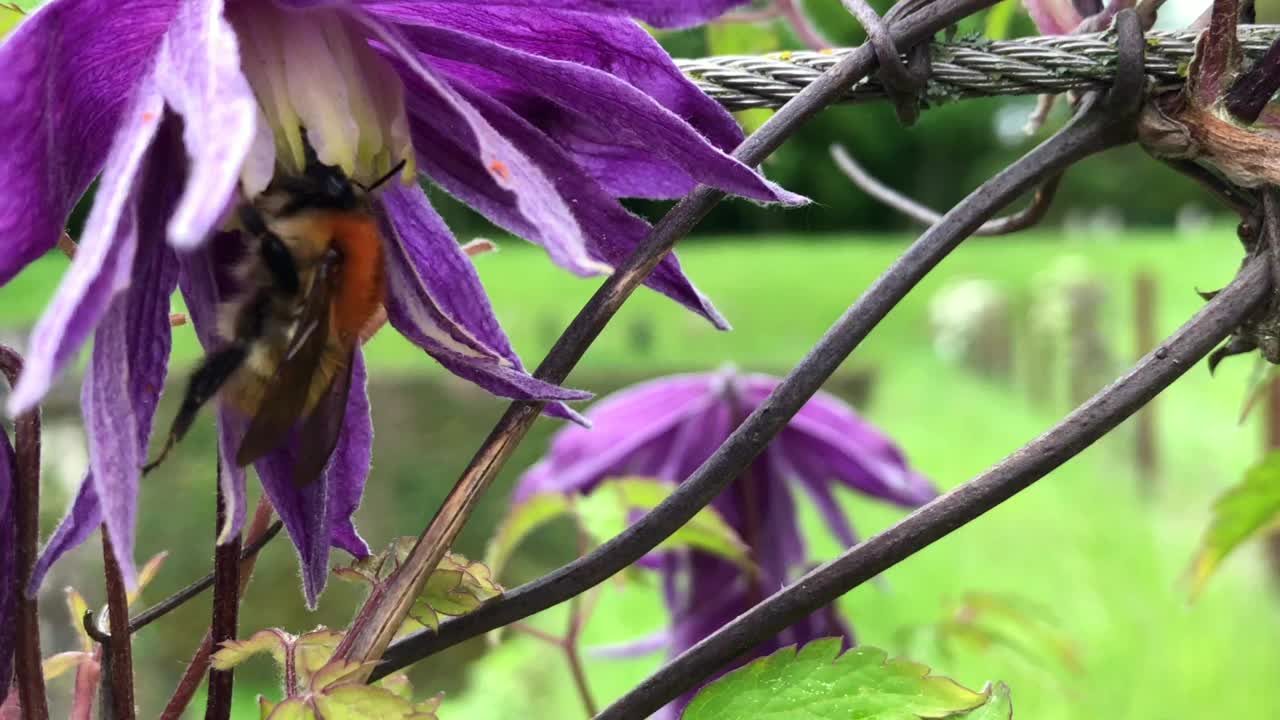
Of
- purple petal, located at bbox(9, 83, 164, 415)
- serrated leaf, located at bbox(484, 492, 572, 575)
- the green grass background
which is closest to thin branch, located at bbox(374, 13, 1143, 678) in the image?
purple petal, located at bbox(9, 83, 164, 415)

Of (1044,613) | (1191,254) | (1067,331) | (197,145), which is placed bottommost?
(1191,254)

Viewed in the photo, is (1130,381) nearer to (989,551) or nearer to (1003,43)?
(1003,43)

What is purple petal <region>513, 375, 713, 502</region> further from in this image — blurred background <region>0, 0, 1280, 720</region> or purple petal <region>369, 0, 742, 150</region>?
purple petal <region>369, 0, 742, 150</region>

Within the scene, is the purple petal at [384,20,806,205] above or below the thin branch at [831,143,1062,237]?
above

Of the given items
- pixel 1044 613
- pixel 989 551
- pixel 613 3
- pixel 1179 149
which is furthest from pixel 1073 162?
pixel 989 551

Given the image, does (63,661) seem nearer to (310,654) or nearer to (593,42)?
(310,654)

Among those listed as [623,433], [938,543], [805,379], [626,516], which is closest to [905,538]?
[805,379]
